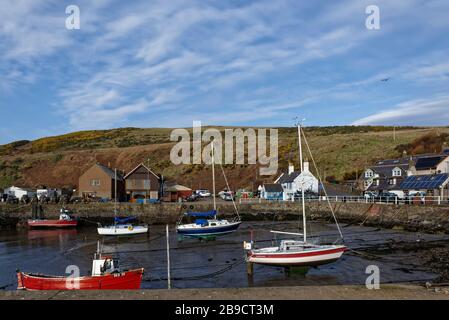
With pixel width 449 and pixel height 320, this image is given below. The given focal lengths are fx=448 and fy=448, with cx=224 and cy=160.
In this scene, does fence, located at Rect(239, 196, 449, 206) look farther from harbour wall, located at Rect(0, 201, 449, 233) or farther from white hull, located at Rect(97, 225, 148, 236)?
white hull, located at Rect(97, 225, 148, 236)

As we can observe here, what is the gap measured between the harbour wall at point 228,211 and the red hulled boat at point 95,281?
41106 mm

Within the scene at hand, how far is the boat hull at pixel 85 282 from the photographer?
891 inches

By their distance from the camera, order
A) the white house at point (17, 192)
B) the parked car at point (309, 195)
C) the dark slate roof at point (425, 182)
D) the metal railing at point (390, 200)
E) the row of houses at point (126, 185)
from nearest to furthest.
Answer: the metal railing at point (390, 200), the dark slate roof at point (425, 182), the parked car at point (309, 195), the row of houses at point (126, 185), the white house at point (17, 192)

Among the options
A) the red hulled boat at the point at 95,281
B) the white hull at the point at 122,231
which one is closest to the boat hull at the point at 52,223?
the white hull at the point at 122,231

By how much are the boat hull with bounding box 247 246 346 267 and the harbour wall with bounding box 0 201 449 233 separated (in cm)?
2896

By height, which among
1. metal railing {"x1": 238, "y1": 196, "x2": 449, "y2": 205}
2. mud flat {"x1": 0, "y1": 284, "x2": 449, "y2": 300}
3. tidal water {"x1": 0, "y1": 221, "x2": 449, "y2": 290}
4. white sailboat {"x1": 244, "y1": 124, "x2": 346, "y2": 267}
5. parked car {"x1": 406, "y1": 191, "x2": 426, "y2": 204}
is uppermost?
parked car {"x1": 406, "y1": 191, "x2": 426, "y2": 204}

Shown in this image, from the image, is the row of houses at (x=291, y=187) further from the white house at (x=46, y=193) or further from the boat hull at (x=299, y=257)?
the boat hull at (x=299, y=257)

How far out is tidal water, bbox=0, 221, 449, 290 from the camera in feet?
94.1

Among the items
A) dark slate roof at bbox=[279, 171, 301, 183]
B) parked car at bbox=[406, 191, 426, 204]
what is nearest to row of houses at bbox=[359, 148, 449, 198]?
parked car at bbox=[406, 191, 426, 204]

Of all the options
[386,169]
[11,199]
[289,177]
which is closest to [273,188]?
[289,177]

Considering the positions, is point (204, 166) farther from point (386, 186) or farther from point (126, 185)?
point (386, 186)

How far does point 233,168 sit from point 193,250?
82.0 metres
